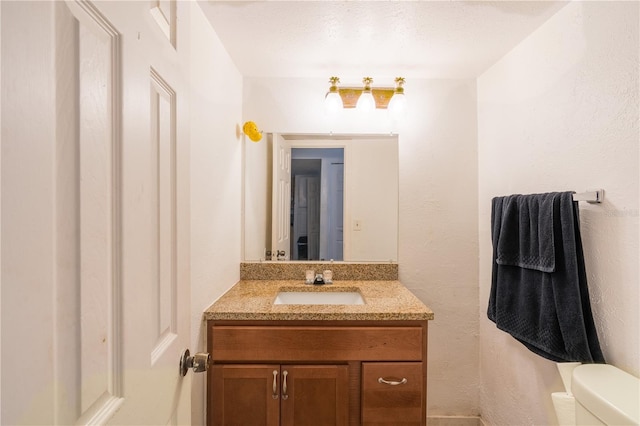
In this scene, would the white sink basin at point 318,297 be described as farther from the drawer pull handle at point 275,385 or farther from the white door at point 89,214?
the white door at point 89,214

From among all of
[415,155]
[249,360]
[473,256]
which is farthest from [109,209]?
[473,256]

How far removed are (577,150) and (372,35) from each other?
938mm

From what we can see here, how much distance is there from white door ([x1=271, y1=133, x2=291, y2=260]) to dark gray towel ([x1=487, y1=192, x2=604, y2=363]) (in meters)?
1.08

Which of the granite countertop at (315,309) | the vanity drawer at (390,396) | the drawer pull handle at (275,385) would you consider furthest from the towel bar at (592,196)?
the drawer pull handle at (275,385)

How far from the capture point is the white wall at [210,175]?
1.21 metres

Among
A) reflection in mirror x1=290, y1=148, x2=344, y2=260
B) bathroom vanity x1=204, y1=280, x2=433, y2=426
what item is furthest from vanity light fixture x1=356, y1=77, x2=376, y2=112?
bathroom vanity x1=204, y1=280, x2=433, y2=426

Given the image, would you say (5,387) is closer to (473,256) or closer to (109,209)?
(109,209)

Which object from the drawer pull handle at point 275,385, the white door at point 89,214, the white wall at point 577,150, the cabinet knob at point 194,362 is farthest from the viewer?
the drawer pull handle at point 275,385

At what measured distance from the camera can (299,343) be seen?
1.32m

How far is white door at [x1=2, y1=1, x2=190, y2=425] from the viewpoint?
0.31 metres

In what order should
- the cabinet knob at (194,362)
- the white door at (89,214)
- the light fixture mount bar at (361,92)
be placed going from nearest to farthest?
the white door at (89,214), the cabinet knob at (194,362), the light fixture mount bar at (361,92)

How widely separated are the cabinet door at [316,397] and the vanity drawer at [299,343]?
7 cm

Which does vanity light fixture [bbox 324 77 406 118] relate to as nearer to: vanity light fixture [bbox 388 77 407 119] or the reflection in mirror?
vanity light fixture [bbox 388 77 407 119]

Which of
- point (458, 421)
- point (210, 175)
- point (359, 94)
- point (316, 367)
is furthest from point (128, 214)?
point (458, 421)
